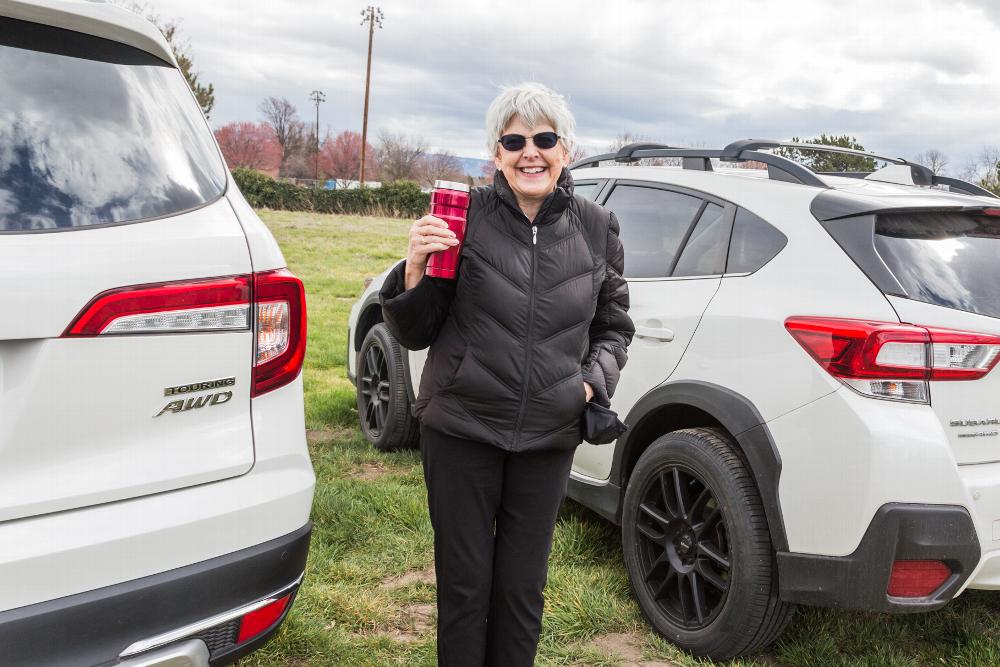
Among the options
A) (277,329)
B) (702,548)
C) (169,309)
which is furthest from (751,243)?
(169,309)

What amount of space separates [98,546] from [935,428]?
2.10m

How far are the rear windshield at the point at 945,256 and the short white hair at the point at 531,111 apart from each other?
3.57ft

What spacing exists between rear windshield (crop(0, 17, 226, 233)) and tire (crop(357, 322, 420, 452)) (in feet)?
9.15

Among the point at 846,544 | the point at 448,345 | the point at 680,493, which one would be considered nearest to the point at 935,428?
the point at 846,544

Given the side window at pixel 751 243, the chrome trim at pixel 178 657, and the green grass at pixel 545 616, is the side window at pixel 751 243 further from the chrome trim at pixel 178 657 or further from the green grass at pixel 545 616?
the chrome trim at pixel 178 657

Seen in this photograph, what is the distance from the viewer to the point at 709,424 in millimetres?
2898

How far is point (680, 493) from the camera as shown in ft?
9.29

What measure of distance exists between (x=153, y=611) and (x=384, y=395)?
3206mm

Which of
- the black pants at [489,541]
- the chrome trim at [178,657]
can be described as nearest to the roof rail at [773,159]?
the black pants at [489,541]

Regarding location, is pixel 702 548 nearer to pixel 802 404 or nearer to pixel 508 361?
pixel 802 404

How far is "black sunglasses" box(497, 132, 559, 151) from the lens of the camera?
2102 millimetres

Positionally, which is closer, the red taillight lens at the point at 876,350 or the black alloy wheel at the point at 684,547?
the red taillight lens at the point at 876,350

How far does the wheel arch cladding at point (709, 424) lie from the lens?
2494 mm

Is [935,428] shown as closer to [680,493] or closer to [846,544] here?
[846,544]
